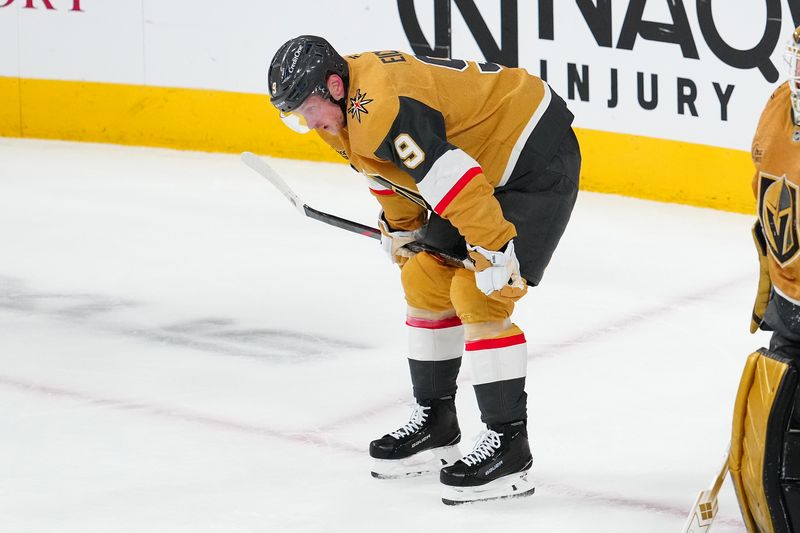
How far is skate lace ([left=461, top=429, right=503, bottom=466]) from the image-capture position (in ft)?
9.02

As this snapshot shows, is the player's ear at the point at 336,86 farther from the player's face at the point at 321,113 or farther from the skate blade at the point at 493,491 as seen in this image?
the skate blade at the point at 493,491

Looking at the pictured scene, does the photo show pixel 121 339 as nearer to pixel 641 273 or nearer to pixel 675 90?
pixel 641 273

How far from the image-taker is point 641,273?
456 centimetres

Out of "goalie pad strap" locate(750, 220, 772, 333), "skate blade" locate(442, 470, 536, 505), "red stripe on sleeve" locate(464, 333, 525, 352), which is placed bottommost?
"skate blade" locate(442, 470, 536, 505)

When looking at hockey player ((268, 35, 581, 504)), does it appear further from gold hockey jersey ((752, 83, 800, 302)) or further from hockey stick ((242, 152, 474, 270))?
gold hockey jersey ((752, 83, 800, 302))

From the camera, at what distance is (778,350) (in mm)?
2127

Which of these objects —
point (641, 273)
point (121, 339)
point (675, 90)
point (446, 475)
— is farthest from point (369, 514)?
point (675, 90)

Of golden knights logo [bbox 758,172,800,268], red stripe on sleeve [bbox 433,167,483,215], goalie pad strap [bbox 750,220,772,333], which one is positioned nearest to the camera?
golden knights logo [bbox 758,172,800,268]

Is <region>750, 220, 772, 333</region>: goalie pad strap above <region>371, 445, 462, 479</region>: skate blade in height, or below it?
above

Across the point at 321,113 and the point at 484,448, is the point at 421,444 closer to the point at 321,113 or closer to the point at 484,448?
the point at 484,448

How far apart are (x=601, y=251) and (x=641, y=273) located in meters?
0.32

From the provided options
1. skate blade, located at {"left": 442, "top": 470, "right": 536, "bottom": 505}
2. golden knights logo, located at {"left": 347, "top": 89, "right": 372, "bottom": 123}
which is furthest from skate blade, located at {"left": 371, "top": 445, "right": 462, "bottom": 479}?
golden knights logo, located at {"left": 347, "top": 89, "right": 372, "bottom": 123}

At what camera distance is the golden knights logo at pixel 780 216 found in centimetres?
200

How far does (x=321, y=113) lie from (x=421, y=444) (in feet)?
2.57
